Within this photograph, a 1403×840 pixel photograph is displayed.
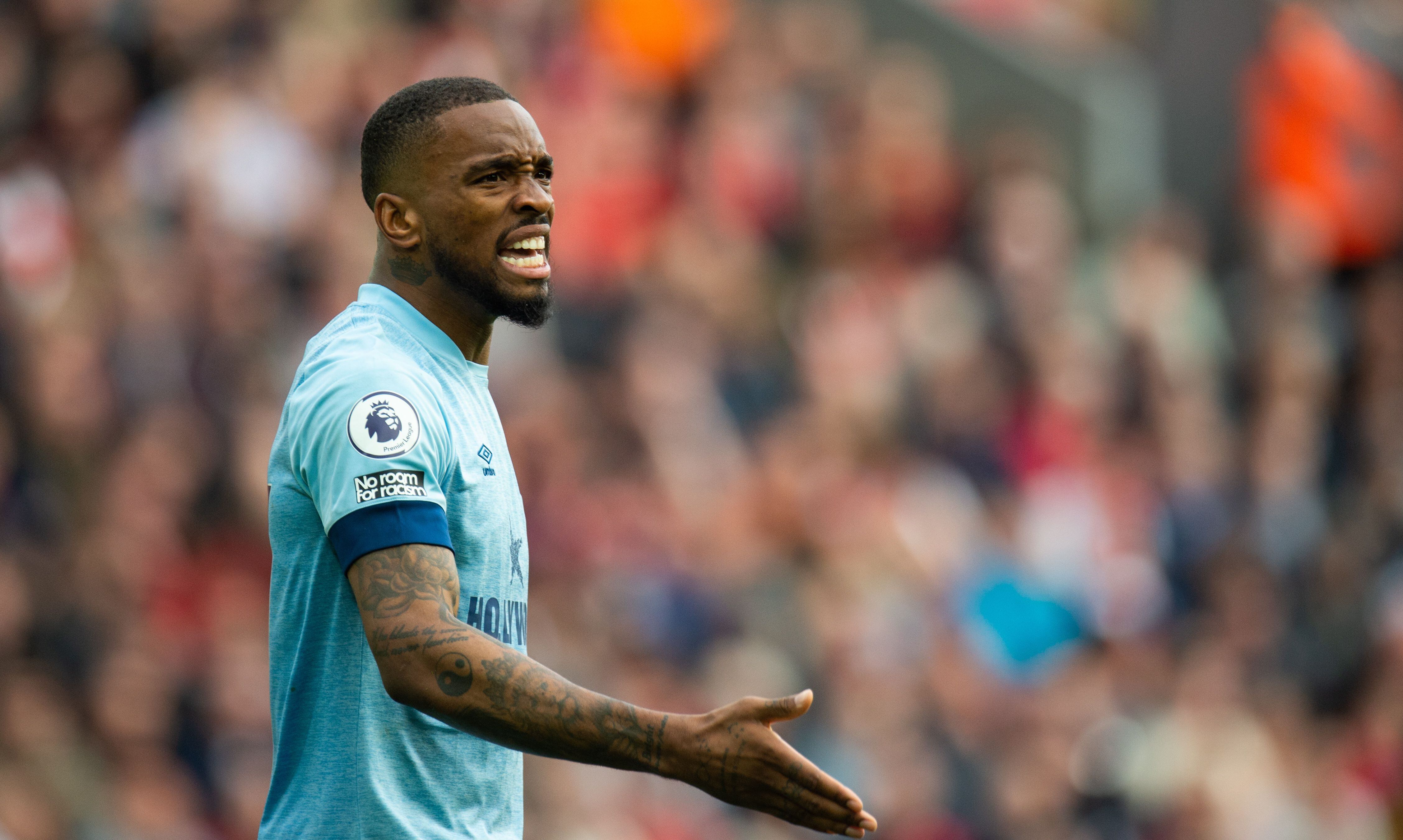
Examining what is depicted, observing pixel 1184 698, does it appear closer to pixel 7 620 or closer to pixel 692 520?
pixel 692 520

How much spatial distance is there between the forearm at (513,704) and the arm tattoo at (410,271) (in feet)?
2.81

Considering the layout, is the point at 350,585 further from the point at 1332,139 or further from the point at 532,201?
the point at 1332,139

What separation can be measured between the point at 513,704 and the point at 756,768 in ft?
1.38

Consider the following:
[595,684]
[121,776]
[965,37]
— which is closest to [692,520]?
[595,684]

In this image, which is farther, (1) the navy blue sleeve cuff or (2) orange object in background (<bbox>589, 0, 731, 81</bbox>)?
(2) orange object in background (<bbox>589, 0, 731, 81</bbox>)

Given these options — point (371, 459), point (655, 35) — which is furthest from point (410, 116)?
point (655, 35)

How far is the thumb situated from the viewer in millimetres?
2844

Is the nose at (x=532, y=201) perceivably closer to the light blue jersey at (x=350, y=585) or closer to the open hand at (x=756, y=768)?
the light blue jersey at (x=350, y=585)

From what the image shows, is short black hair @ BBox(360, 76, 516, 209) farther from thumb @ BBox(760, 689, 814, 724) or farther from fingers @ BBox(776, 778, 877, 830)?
fingers @ BBox(776, 778, 877, 830)

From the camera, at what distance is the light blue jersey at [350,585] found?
3.08 m

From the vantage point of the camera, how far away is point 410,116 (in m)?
3.50

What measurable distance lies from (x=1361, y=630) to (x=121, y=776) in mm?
7961

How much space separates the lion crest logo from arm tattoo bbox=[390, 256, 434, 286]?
0.46m

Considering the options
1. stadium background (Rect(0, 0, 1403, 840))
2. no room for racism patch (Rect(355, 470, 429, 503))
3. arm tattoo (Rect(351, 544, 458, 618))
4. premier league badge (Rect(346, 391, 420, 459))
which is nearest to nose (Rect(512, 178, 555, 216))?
premier league badge (Rect(346, 391, 420, 459))
